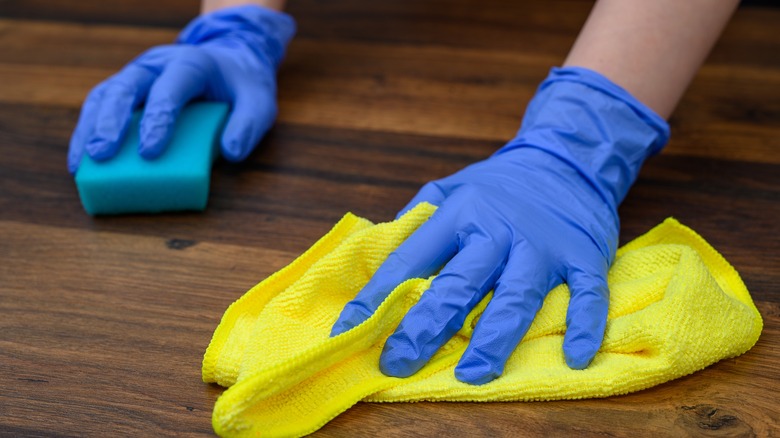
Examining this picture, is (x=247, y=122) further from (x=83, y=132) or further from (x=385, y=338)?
(x=385, y=338)

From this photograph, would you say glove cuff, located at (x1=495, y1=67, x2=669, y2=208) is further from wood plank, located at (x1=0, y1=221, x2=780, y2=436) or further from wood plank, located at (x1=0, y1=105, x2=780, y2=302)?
wood plank, located at (x1=0, y1=221, x2=780, y2=436)

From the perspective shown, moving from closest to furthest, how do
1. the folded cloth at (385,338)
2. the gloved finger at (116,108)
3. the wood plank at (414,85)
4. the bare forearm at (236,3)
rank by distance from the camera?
the folded cloth at (385,338)
the gloved finger at (116,108)
the wood plank at (414,85)
the bare forearm at (236,3)

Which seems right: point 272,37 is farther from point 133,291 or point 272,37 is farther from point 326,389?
point 326,389

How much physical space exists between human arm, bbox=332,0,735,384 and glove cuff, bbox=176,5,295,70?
49 cm

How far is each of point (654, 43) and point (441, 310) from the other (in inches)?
19.8

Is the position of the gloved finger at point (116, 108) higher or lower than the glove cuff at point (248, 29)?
lower

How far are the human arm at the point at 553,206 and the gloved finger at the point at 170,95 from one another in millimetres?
365

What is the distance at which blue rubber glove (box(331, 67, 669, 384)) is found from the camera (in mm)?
815

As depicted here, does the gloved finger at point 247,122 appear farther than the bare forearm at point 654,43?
Yes

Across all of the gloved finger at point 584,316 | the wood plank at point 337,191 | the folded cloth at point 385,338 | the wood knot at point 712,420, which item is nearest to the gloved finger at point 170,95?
the wood plank at point 337,191

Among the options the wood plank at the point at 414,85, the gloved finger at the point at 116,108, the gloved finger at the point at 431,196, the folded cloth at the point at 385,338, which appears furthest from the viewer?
the wood plank at the point at 414,85

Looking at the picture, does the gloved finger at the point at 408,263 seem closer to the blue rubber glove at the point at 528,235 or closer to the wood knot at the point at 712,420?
the blue rubber glove at the point at 528,235

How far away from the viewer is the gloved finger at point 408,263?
826mm

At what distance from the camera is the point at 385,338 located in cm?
84
